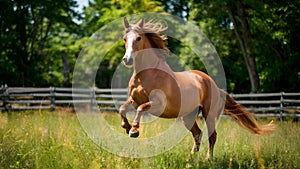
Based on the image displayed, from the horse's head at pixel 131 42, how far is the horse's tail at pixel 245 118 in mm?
2616

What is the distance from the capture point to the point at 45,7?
21.8m

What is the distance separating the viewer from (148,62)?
522 cm

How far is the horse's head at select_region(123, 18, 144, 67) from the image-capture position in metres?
4.66

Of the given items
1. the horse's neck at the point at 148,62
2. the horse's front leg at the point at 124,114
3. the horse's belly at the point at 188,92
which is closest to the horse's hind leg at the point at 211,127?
the horse's belly at the point at 188,92

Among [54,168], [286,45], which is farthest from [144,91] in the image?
[286,45]

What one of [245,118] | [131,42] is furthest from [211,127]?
[131,42]

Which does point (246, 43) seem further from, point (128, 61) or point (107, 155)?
point (128, 61)

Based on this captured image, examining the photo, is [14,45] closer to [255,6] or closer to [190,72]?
[255,6]

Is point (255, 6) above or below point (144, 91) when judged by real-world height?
above

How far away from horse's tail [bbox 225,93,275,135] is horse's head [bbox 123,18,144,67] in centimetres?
262

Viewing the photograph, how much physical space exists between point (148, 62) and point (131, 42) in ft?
1.60

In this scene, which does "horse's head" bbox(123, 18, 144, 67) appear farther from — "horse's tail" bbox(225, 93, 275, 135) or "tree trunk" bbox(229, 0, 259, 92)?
"tree trunk" bbox(229, 0, 259, 92)

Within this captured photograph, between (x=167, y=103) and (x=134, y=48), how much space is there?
2.91 ft

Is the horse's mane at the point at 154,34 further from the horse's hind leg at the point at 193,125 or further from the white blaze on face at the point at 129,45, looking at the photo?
the horse's hind leg at the point at 193,125
